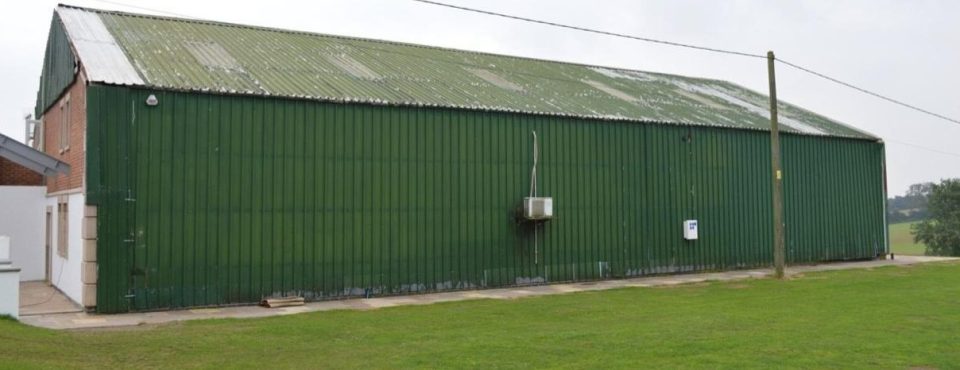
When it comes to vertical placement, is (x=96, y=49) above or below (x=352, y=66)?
below

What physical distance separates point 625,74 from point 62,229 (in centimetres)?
2196

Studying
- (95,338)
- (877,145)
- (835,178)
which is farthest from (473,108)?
(877,145)

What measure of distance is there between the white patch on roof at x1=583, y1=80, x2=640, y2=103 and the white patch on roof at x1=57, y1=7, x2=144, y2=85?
15756 millimetres

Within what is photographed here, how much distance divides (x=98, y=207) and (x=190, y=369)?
7422 mm

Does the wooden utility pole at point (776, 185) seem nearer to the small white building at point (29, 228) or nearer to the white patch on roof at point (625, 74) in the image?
the white patch on roof at point (625, 74)

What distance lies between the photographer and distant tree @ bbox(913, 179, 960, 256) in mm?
65688

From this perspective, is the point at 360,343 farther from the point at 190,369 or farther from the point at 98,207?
the point at 98,207

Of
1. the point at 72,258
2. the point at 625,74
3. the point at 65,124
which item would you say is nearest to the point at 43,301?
the point at 72,258

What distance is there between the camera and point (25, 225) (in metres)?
22.1

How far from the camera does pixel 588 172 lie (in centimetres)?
2223

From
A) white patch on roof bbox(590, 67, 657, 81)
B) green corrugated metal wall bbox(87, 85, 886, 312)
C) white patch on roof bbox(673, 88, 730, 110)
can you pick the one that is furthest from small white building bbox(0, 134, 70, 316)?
white patch on roof bbox(673, 88, 730, 110)

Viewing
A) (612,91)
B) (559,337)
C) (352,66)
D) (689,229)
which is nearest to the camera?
(559,337)

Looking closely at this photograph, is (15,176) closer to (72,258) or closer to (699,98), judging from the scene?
(72,258)

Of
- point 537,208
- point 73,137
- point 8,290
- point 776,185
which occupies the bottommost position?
point 8,290
